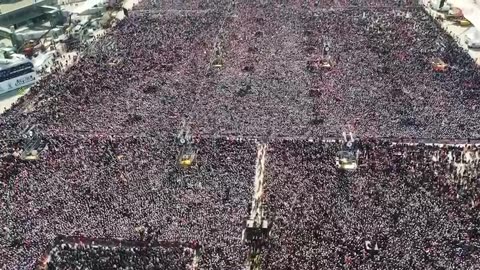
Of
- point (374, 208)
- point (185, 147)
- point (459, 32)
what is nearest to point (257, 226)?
point (374, 208)

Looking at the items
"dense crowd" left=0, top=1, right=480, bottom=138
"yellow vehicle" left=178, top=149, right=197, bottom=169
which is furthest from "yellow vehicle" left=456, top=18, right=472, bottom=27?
"yellow vehicle" left=178, top=149, right=197, bottom=169

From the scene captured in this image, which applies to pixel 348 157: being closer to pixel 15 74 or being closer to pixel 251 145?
pixel 251 145

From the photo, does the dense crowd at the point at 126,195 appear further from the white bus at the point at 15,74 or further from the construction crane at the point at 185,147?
the white bus at the point at 15,74

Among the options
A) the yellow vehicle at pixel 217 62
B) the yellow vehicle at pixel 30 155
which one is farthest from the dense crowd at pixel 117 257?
the yellow vehicle at pixel 217 62

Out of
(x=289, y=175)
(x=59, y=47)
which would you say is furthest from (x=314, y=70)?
(x=59, y=47)

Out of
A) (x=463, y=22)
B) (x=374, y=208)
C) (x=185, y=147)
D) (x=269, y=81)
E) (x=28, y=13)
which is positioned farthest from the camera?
(x=28, y=13)
